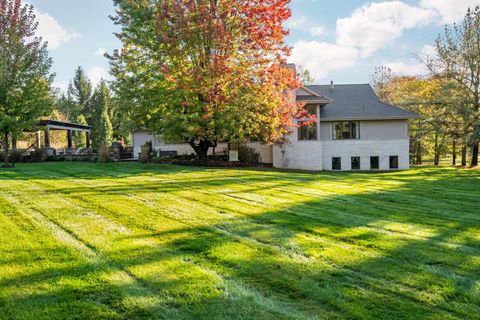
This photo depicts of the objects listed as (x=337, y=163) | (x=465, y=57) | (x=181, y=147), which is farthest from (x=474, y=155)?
(x=181, y=147)

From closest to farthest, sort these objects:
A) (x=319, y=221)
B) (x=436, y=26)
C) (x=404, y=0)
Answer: (x=319, y=221)
(x=404, y=0)
(x=436, y=26)

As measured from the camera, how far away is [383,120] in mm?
27094

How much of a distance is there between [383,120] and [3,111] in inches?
921

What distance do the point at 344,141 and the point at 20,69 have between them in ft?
65.3

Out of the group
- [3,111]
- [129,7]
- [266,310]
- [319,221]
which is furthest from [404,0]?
[266,310]

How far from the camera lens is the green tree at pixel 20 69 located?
1692cm

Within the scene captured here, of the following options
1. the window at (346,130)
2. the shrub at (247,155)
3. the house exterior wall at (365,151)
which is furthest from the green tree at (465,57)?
the shrub at (247,155)

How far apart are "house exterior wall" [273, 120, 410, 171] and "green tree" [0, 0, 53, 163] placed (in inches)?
566

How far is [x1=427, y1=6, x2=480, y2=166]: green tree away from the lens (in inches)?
1072

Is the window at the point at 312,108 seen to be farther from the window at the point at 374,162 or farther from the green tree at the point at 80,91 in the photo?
the green tree at the point at 80,91

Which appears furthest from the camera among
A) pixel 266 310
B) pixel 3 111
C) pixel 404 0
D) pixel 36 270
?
pixel 404 0

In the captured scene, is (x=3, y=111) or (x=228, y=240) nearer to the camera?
(x=228, y=240)

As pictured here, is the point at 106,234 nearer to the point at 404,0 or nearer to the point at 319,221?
the point at 319,221

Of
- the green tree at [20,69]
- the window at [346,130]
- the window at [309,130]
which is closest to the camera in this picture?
the green tree at [20,69]
